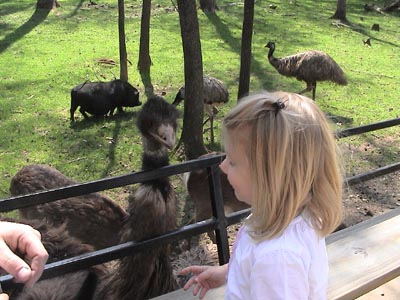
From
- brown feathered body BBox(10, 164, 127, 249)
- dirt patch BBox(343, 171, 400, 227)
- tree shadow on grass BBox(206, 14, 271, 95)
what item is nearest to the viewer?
brown feathered body BBox(10, 164, 127, 249)

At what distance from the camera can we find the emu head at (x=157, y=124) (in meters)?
3.10

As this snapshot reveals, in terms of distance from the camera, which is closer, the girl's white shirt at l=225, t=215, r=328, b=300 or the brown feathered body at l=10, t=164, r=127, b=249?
the girl's white shirt at l=225, t=215, r=328, b=300

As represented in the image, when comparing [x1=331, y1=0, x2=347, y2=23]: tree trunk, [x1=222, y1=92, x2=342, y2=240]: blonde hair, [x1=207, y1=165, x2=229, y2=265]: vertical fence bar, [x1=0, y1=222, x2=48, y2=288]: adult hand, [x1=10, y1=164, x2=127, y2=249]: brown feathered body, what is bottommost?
[x1=331, y1=0, x2=347, y2=23]: tree trunk

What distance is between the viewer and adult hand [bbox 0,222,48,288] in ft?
4.01

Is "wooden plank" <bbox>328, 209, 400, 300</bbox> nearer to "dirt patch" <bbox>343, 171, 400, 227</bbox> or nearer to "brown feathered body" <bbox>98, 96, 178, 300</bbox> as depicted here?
"brown feathered body" <bbox>98, 96, 178, 300</bbox>

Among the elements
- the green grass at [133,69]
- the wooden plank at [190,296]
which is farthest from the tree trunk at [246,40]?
the wooden plank at [190,296]

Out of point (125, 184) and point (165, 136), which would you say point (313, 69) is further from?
point (125, 184)

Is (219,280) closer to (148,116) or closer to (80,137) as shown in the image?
(148,116)

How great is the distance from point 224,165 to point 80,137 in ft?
19.4

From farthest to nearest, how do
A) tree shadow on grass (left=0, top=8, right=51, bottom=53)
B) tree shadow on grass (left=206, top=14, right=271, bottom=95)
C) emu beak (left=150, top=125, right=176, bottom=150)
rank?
tree shadow on grass (left=0, top=8, right=51, bottom=53), tree shadow on grass (left=206, top=14, right=271, bottom=95), emu beak (left=150, top=125, right=176, bottom=150)

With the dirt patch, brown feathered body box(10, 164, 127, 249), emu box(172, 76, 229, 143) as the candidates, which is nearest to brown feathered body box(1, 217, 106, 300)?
brown feathered body box(10, 164, 127, 249)

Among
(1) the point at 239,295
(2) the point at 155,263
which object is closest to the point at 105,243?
(2) the point at 155,263

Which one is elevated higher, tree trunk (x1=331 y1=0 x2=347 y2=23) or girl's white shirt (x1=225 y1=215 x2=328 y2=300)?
girl's white shirt (x1=225 y1=215 x2=328 y2=300)

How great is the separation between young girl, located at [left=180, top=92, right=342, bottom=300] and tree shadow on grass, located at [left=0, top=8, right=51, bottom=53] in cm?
1088
